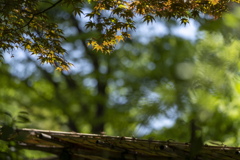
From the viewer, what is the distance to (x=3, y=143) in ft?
3.32

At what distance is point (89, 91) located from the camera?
11.7 meters

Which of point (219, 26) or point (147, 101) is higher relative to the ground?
point (219, 26)

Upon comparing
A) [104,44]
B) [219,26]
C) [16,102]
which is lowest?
[219,26]

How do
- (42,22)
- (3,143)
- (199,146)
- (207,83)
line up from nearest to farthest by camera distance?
(207,83)
(199,146)
(3,143)
(42,22)

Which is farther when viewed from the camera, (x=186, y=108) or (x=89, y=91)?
(x=89, y=91)

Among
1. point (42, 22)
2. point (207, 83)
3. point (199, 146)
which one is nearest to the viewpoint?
point (207, 83)

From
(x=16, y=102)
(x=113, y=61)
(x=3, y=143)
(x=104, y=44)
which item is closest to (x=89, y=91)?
(x=113, y=61)

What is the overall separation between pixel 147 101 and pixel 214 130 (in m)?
0.13

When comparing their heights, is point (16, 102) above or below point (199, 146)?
above

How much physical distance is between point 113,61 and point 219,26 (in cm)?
1077

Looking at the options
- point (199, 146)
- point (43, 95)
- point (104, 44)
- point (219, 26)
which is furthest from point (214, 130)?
point (43, 95)

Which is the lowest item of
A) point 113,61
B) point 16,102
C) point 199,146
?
point 199,146

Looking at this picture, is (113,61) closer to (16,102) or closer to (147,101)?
(16,102)

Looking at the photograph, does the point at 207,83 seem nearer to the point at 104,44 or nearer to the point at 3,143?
the point at 3,143
